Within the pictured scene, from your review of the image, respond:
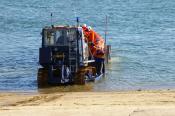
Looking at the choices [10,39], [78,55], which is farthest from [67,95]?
[10,39]

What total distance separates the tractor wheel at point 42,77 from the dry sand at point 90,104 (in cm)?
121

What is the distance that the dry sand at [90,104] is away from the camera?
1307cm

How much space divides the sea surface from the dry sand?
6.87ft

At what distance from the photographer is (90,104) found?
16234 millimetres

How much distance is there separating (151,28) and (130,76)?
18.4m

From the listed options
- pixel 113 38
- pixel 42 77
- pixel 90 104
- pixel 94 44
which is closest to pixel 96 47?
pixel 94 44

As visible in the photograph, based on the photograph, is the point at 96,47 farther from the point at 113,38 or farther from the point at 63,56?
the point at 113,38

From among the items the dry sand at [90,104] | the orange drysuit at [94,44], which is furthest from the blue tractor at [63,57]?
the dry sand at [90,104]

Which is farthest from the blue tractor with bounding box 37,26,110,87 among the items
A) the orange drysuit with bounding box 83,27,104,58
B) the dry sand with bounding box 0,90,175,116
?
the dry sand with bounding box 0,90,175,116

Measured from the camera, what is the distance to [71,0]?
70375mm

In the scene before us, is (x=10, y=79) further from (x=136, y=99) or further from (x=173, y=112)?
(x=173, y=112)

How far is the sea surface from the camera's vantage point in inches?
918

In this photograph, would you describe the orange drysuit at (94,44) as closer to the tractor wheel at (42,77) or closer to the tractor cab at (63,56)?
the tractor cab at (63,56)

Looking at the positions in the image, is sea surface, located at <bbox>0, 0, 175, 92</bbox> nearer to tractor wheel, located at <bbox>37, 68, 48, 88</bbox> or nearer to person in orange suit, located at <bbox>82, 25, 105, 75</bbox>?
tractor wheel, located at <bbox>37, 68, 48, 88</bbox>
